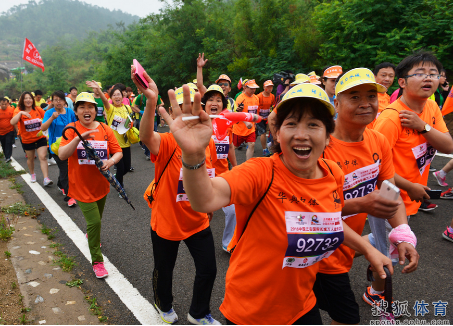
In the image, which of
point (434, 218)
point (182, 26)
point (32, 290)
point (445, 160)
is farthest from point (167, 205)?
point (182, 26)

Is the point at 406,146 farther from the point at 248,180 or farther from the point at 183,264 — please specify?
the point at 183,264

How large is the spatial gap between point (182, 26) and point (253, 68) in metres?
9.45

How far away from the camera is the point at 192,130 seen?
139cm

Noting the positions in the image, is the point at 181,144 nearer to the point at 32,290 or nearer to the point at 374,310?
the point at 374,310

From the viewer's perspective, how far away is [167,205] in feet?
9.24

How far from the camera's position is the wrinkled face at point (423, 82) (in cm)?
294

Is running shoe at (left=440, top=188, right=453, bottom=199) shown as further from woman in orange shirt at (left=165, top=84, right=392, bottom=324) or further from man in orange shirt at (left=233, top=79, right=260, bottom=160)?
woman in orange shirt at (left=165, top=84, right=392, bottom=324)

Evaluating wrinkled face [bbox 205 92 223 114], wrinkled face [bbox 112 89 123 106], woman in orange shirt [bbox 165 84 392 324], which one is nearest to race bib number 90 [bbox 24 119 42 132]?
wrinkled face [bbox 112 89 123 106]

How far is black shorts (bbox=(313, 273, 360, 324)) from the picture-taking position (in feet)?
7.39

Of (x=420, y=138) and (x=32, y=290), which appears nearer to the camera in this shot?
(x=420, y=138)

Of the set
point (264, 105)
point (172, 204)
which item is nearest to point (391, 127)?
point (172, 204)

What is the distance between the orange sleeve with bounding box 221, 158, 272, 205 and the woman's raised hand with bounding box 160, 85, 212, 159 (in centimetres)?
27

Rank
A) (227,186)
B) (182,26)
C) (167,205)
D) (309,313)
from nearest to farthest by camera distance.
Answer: (227,186) < (309,313) < (167,205) < (182,26)

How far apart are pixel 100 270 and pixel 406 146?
12.0ft
